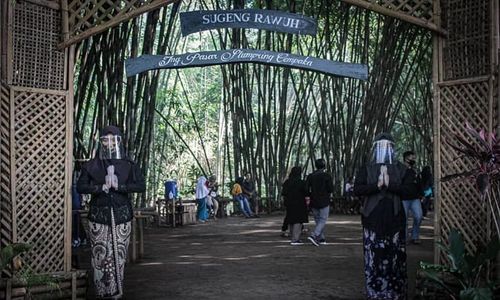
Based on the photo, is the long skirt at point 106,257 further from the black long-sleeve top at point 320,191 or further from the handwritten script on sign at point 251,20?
the black long-sleeve top at point 320,191

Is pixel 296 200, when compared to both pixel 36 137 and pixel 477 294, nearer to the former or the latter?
pixel 36 137

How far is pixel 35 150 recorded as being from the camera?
16.2ft

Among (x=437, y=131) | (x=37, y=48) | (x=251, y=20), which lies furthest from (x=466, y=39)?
(x=37, y=48)

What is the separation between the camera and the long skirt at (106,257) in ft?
15.7

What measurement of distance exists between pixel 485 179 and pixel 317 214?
4387mm

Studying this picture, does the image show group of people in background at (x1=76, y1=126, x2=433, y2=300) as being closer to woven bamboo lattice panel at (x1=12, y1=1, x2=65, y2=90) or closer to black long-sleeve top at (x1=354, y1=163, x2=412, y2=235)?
black long-sleeve top at (x1=354, y1=163, x2=412, y2=235)

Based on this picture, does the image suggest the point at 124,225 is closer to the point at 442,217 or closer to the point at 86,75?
the point at 442,217

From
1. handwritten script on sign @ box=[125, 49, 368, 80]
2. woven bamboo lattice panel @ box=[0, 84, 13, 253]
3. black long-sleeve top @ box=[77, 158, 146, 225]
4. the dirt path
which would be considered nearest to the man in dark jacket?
the dirt path

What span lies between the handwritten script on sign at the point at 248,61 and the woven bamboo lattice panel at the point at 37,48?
112cm

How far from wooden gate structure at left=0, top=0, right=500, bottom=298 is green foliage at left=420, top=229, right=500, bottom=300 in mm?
394

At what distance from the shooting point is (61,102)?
5.06 meters

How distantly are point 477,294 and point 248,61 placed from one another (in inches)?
122

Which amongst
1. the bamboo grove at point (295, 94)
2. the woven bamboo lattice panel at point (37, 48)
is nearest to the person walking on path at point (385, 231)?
the woven bamboo lattice panel at point (37, 48)

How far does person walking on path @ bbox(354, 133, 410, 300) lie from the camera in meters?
4.68
